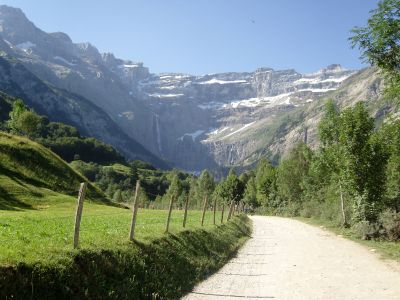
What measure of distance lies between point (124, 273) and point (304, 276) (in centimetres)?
982

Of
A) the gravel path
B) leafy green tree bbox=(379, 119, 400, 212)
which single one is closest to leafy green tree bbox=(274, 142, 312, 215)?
leafy green tree bbox=(379, 119, 400, 212)

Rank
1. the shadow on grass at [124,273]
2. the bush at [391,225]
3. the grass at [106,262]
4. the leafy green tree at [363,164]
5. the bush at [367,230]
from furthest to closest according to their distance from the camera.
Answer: the leafy green tree at [363,164], the bush at [367,230], the bush at [391,225], the grass at [106,262], the shadow on grass at [124,273]

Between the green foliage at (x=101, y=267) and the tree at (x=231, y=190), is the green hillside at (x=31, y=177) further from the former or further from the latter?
the tree at (x=231, y=190)

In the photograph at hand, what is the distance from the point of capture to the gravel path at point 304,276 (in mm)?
17062

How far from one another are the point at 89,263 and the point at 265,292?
749 cm

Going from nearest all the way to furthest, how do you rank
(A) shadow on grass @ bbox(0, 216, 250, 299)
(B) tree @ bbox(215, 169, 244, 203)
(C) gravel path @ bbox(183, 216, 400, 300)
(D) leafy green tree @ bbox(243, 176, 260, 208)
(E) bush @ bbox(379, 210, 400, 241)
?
(A) shadow on grass @ bbox(0, 216, 250, 299) < (C) gravel path @ bbox(183, 216, 400, 300) < (E) bush @ bbox(379, 210, 400, 241) < (D) leafy green tree @ bbox(243, 176, 260, 208) < (B) tree @ bbox(215, 169, 244, 203)

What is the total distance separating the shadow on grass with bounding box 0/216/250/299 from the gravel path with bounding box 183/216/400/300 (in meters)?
0.99

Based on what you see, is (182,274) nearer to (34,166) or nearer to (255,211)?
(34,166)

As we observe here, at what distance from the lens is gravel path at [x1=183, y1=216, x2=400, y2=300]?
17.1 m

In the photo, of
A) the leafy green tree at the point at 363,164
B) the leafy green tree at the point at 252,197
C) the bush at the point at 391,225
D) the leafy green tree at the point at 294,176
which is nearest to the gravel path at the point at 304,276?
the bush at the point at 391,225

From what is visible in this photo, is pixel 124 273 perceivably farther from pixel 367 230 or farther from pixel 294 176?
pixel 294 176

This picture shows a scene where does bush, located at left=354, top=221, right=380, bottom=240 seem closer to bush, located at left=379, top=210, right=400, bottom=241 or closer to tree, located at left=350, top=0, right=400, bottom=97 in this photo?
bush, located at left=379, top=210, right=400, bottom=241

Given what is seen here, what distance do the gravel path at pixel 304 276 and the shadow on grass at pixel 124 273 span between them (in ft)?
3.25

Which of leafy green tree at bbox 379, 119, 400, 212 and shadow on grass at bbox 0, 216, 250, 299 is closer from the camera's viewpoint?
shadow on grass at bbox 0, 216, 250, 299
